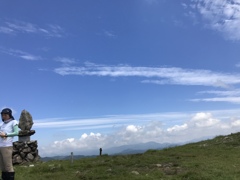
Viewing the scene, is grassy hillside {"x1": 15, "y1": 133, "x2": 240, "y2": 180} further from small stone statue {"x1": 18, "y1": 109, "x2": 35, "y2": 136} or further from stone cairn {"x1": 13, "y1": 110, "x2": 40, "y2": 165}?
small stone statue {"x1": 18, "y1": 109, "x2": 35, "y2": 136}

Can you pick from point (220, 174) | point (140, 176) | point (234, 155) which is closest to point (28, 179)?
point (140, 176)

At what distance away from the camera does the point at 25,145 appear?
2717 cm

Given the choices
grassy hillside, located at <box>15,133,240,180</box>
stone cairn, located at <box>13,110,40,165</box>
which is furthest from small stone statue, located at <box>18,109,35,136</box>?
grassy hillside, located at <box>15,133,240,180</box>

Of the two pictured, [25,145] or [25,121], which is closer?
[25,145]

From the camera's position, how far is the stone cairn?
2648cm

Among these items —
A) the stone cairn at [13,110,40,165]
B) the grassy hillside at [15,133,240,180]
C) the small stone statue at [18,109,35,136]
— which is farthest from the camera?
the small stone statue at [18,109,35,136]

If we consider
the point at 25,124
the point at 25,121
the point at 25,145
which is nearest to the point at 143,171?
the point at 25,145

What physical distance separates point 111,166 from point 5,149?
829 cm

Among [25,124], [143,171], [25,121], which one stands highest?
[25,121]

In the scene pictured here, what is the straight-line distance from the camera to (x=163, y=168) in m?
18.2

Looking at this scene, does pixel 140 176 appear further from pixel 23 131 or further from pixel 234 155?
pixel 23 131

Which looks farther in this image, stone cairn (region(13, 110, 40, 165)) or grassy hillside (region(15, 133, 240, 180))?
stone cairn (region(13, 110, 40, 165))

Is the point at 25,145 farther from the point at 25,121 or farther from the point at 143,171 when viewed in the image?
the point at 143,171

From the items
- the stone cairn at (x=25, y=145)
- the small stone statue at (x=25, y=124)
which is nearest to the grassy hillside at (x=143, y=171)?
the stone cairn at (x=25, y=145)
